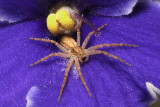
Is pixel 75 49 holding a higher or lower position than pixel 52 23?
lower

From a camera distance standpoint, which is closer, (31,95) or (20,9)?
(31,95)

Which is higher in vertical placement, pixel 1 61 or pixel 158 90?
pixel 1 61

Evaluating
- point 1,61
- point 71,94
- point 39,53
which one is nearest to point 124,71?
point 71,94

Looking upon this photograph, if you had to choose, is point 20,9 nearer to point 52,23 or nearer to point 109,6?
point 52,23

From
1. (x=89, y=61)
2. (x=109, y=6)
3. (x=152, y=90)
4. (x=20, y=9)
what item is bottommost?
(x=152, y=90)

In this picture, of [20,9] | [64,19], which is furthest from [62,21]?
[20,9]

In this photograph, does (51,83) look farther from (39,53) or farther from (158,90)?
(158,90)
